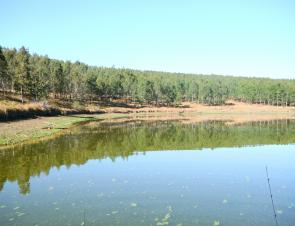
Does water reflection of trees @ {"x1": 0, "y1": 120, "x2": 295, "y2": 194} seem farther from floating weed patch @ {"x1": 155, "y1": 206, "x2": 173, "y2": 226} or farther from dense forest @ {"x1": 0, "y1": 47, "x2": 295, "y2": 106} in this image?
dense forest @ {"x1": 0, "y1": 47, "x2": 295, "y2": 106}

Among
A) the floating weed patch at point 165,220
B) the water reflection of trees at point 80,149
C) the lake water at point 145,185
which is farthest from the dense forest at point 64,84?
the floating weed patch at point 165,220

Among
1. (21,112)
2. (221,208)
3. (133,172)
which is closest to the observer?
(221,208)

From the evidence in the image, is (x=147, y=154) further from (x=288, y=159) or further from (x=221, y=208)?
(x=221, y=208)

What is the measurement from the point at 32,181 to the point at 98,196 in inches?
269

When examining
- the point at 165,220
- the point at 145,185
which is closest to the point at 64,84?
the point at 145,185

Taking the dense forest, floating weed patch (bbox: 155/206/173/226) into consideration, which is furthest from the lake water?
the dense forest

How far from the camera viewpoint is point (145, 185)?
2305 centimetres

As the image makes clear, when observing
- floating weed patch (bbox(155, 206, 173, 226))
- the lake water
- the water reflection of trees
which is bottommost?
the water reflection of trees

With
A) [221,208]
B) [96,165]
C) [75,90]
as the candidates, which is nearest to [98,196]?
[221,208]

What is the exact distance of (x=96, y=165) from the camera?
102 ft

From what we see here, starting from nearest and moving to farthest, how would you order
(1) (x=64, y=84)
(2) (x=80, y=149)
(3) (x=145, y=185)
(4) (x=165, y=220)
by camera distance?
(4) (x=165, y=220) < (3) (x=145, y=185) < (2) (x=80, y=149) < (1) (x=64, y=84)

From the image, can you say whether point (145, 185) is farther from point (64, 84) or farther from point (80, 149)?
point (64, 84)

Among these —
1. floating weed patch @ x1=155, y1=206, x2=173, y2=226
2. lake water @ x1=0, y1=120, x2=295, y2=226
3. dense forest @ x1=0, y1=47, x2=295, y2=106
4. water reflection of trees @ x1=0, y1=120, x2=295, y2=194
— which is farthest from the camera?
dense forest @ x1=0, y1=47, x2=295, y2=106

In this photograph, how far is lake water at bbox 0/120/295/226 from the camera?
16.6 metres
